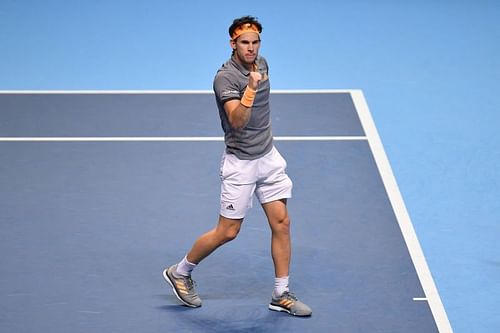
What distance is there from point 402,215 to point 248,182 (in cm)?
209

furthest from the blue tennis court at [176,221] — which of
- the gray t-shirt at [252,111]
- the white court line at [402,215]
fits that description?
the gray t-shirt at [252,111]

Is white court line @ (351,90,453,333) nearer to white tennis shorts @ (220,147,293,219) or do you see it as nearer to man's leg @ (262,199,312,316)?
man's leg @ (262,199,312,316)

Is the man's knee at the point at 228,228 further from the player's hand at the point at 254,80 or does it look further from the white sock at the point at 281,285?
the player's hand at the point at 254,80

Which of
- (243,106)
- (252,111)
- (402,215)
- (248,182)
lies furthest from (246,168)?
(402,215)

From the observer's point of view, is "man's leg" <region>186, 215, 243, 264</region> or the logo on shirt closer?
the logo on shirt

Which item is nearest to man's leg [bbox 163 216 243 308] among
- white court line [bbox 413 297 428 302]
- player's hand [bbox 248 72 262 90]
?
player's hand [bbox 248 72 262 90]

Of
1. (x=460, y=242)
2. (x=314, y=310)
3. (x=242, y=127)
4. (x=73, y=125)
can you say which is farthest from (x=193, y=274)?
(x=73, y=125)

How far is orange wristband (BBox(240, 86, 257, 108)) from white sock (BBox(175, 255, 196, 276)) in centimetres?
135

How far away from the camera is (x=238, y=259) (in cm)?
804

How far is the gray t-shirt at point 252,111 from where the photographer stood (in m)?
6.77

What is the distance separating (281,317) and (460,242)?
1904 mm

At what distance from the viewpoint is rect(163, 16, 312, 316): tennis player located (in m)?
6.76

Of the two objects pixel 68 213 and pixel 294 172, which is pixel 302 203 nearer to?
pixel 294 172

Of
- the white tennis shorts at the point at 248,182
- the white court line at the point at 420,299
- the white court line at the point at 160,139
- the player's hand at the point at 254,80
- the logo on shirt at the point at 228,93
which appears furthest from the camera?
the white court line at the point at 160,139
